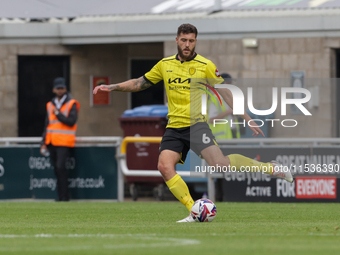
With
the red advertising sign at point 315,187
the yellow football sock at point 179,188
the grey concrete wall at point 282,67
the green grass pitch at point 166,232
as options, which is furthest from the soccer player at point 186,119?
the grey concrete wall at point 282,67

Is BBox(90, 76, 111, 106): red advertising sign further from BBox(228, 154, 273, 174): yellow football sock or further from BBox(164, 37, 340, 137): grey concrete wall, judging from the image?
BBox(228, 154, 273, 174): yellow football sock

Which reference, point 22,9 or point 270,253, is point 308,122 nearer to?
point 22,9

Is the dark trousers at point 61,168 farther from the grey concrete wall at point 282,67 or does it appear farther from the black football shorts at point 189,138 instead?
the black football shorts at point 189,138

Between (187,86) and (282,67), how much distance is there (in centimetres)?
815

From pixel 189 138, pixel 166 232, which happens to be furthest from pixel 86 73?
pixel 166 232

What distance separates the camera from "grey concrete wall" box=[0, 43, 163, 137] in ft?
54.3

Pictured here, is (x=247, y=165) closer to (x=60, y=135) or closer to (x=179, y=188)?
(x=179, y=188)

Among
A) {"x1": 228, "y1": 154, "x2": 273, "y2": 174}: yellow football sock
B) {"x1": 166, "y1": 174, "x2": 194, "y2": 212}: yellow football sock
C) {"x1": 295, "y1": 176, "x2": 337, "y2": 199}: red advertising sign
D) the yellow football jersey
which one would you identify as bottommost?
{"x1": 295, "y1": 176, "x2": 337, "y2": 199}: red advertising sign

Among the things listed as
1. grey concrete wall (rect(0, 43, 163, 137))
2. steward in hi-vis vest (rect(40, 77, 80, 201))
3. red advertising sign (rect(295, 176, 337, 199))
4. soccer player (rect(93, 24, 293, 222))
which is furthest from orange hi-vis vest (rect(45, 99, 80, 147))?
soccer player (rect(93, 24, 293, 222))

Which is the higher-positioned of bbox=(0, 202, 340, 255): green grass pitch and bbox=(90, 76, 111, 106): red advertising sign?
bbox=(90, 76, 111, 106): red advertising sign

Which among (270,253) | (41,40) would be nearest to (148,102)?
(41,40)

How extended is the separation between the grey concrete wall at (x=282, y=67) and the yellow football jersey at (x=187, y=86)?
7248mm

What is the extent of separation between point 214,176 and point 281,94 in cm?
302

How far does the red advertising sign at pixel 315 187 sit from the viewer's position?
11945 mm
